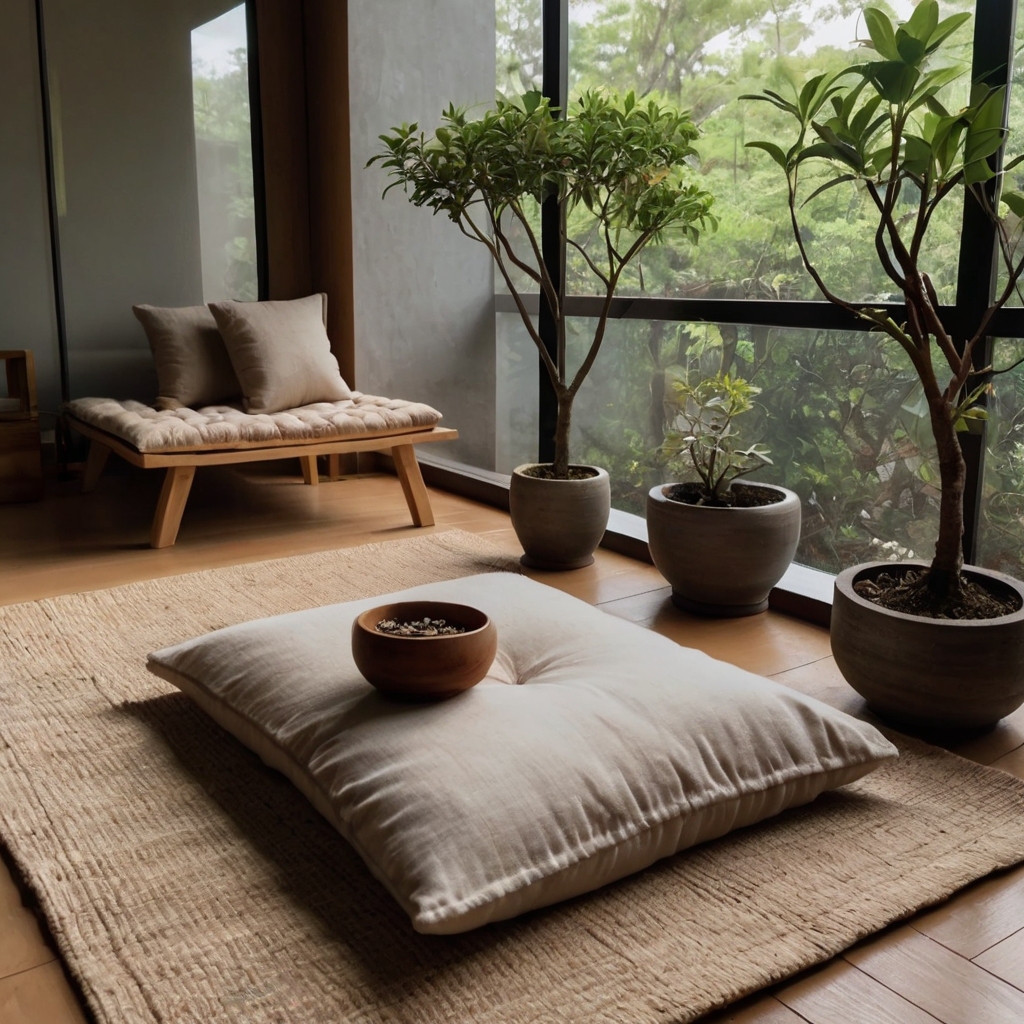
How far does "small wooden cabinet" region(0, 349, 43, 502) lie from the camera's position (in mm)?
3617

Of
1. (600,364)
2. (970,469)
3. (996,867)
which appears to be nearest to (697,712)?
(996,867)

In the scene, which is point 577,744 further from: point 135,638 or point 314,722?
point 135,638

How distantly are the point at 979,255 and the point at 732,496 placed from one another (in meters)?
0.77

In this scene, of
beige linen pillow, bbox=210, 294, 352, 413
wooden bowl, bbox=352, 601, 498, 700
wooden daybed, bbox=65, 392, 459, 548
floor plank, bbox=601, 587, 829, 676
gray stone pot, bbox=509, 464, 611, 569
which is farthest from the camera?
beige linen pillow, bbox=210, 294, 352, 413

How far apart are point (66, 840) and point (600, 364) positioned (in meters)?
2.34

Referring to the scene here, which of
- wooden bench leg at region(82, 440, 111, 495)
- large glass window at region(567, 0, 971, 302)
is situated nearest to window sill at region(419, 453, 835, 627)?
large glass window at region(567, 0, 971, 302)

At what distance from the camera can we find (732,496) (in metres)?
2.60

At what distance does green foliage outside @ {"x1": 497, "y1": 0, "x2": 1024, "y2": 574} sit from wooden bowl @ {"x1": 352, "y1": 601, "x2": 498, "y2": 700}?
4.65 ft

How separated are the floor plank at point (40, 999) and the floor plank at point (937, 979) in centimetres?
90

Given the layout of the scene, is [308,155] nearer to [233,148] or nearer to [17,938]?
[233,148]

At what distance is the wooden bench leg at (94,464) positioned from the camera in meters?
3.73

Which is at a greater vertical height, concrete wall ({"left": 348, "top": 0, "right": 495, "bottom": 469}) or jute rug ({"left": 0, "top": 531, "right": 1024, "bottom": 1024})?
concrete wall ({"left": 348, "top": 0, "right": 495, "bottom": 469})

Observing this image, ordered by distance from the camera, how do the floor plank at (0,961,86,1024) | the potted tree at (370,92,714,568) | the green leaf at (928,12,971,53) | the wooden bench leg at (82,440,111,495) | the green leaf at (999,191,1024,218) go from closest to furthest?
the floor plank at (0,961,86,1024)
the green leaf at (928,12,971,53)
the green leaf at (999,191,1024,218)
the potted tree at (370,92,714,568)
the wooden bench leg at (82,440,111,495)

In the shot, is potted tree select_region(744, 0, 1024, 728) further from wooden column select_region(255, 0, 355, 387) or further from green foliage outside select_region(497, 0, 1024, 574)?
wooden column select_region(255, 0, 355, 387)
